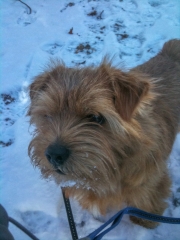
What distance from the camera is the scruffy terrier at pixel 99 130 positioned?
6.14 feet

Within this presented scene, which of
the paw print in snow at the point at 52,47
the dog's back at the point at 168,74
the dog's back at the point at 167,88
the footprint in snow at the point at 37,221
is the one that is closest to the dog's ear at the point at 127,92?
the dog's back at the point at 167,88

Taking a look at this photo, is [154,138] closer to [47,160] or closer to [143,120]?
[143,120]

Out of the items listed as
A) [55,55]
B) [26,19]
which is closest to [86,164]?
[55,55]

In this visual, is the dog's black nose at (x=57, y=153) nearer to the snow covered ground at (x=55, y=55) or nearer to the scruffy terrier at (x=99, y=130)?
the scruffy terrier at (x=99, y=130)

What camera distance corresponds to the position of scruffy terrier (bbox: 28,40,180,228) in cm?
187

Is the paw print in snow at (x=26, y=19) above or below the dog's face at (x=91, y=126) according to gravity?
below

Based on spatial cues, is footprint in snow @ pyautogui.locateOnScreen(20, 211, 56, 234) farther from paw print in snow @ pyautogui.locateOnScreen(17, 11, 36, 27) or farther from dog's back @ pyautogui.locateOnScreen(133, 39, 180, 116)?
paw print in snow @ pyautogui.locateOnScreen(17, 11, 36, 27)

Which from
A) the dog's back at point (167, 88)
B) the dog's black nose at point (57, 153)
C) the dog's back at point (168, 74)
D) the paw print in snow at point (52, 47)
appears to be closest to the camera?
the dog's black nose at point (57, 153)

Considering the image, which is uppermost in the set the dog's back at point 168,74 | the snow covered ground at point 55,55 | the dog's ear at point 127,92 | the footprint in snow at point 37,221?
the dog's ear at point 127,92

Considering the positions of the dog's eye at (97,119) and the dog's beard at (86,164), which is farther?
the dog's eye at (97,119)

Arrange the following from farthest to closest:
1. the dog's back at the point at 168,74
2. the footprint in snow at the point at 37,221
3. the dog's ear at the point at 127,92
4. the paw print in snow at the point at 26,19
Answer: the paw print in snow at the point at 26,19
the footprint in snow at the point at 37,221
the dog's back at the point at 168,74
the dog's ear at the point at 127,92

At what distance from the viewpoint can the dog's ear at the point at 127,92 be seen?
6.25 feet

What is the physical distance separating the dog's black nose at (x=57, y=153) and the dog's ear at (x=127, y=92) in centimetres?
49

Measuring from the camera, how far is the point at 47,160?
6.36ft
